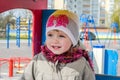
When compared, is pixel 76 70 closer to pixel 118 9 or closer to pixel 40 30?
pixel 40 30

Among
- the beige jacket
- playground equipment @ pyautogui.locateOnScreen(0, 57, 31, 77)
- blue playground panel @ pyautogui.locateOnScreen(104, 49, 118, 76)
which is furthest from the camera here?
playground equipment @ pyautogui.locateOnScreen(0, 57, 31, 77)

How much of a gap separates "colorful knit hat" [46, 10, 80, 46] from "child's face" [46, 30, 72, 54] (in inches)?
1.0

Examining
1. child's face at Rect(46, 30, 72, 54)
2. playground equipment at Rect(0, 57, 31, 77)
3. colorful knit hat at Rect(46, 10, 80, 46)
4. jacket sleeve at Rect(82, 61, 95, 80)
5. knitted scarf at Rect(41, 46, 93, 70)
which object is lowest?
playground equipment at Rect(0, 57, 31, 77)

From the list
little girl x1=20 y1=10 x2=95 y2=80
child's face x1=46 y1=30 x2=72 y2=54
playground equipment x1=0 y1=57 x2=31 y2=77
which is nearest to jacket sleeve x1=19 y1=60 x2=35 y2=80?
little girl x1=20 y1=10 x2=95 y2=80

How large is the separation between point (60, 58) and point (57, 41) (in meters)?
0.09

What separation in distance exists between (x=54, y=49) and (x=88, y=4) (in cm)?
4933

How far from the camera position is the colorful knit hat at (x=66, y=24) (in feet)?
6.27

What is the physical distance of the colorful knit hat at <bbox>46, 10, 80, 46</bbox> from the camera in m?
1.91

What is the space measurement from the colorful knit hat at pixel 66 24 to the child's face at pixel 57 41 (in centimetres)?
2

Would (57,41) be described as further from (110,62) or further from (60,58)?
(110,62)

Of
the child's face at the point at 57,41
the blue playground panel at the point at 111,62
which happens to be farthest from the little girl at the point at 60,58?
the blue playground panel at the point at 111,62

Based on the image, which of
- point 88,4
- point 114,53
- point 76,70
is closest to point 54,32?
point 76,70

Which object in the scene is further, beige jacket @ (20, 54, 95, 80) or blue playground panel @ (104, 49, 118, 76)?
blue playground panel @ (104, 49, 118, 76)

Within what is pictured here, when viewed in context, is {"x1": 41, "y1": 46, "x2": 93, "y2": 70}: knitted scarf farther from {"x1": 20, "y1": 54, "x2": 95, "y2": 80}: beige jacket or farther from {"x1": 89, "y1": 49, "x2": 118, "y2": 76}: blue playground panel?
{"x1": 89, "y1": 49, "x2": 118, "y2": 76}: blue playground panel
